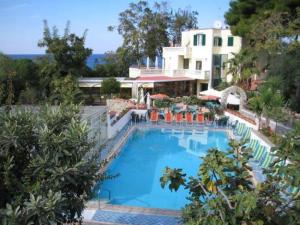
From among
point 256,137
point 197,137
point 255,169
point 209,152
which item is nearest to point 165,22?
point 197,137

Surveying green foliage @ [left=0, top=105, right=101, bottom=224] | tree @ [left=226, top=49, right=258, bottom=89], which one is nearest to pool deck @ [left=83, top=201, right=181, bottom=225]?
green foliage @ [left=0, top=105, right=101, bottom=224]

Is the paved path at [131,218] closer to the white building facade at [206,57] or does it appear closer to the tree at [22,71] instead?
the tree at [22,71]

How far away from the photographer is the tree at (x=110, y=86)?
36531mm

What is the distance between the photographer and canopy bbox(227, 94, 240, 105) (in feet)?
104

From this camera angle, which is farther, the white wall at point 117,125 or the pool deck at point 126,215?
the white wall at point 117,125

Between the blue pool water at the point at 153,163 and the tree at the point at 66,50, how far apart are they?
12.5 metres

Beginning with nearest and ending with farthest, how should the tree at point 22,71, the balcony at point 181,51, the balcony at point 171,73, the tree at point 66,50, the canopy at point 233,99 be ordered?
the canopy at point 233,99
the tree at point 22,71
the tree at point 66,50
the balcony at point 171,73
the balcony at point 181,51

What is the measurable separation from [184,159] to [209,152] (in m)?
14.3

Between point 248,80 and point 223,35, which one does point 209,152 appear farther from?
point 223,35

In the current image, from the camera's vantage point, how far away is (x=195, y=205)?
655cm

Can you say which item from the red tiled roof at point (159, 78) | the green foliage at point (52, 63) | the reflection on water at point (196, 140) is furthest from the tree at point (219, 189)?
the red tiled roof at point (159, 78)

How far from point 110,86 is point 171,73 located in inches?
373

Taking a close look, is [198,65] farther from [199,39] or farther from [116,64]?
[116,64]

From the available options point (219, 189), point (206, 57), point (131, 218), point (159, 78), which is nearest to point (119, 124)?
point (131, 218)
